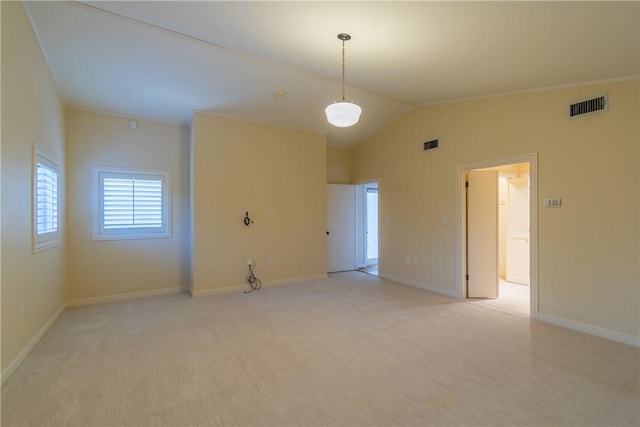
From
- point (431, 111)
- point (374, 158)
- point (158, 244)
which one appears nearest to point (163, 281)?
point (158, 244)

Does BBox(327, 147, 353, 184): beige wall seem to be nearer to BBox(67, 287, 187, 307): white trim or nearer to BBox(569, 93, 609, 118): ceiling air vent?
BBox(67, 287, 187, 307): white trim

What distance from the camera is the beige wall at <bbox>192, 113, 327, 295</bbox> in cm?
489

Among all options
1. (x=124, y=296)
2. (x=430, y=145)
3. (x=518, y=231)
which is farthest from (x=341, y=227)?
(x=124, y=296)

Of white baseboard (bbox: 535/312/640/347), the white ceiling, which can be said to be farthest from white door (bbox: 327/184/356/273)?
white baseboard (bbox: 535/312/640/347)

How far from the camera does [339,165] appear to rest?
6.95 metres

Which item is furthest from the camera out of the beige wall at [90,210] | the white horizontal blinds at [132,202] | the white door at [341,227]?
the white door at [341,227]

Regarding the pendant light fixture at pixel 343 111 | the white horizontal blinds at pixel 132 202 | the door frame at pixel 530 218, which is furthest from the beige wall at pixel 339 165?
the pendant light fixture at pixel 343 111

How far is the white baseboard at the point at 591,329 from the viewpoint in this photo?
3046mm

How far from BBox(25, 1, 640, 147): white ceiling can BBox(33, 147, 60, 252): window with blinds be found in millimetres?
1161

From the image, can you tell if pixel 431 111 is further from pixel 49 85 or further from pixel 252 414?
pixel 49 85

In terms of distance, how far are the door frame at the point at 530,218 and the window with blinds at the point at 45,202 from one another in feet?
17.6

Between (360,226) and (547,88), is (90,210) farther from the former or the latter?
(547,88)

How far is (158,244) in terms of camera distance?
5016 millimetres

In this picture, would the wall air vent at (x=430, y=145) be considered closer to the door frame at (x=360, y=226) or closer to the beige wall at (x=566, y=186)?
the beige wall at (x=566, y=186)
